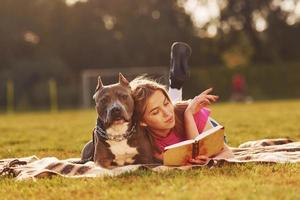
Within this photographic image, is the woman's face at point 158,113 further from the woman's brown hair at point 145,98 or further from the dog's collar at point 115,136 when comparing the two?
the dog's collar at point 115,136

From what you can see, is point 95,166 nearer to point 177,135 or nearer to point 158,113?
point 158,113

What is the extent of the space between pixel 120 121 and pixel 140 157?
0.51m

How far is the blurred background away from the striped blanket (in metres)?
30.9

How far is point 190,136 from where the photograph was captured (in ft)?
20.4

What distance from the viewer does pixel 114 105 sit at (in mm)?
5410

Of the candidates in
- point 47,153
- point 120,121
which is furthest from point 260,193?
point 47,153

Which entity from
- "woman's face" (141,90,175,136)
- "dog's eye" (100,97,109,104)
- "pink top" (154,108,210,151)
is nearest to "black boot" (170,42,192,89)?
"pink top" (154,108,210,151)

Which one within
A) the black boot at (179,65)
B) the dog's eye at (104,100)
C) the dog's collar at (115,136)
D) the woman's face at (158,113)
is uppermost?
the black boot at (179,65)

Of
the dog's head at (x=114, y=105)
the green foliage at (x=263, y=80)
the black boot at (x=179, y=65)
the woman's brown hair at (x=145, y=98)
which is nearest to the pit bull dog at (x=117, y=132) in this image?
the dog's head at (x=114, y=105)

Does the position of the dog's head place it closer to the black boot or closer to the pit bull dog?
the pit bull dog

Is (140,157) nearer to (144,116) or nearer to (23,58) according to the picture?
(144,116)

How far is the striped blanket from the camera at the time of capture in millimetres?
5609

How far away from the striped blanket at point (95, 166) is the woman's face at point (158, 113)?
433mm

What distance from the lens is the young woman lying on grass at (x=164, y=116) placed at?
5871 mm
